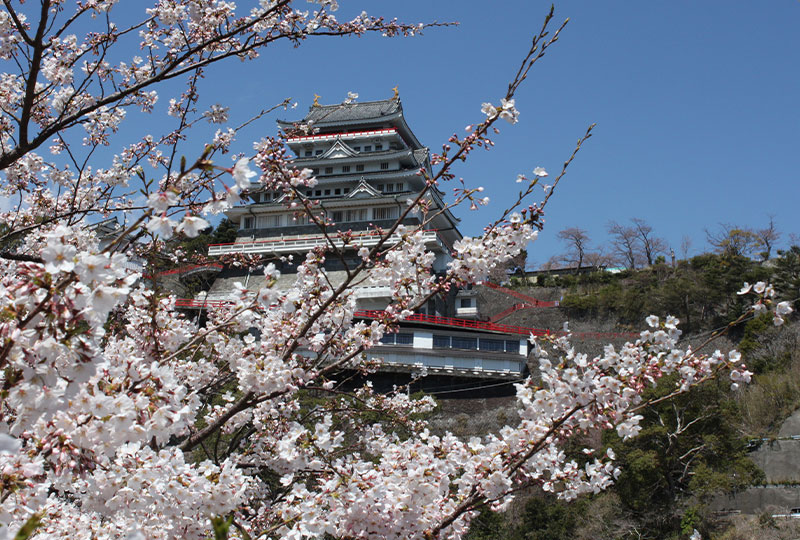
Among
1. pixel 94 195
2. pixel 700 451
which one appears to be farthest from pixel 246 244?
pixel 94 195

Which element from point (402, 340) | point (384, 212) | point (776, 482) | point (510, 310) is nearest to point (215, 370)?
point (776, 482)

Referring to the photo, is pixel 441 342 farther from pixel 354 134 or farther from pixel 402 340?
pixel 354 134

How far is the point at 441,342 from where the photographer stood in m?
27.9

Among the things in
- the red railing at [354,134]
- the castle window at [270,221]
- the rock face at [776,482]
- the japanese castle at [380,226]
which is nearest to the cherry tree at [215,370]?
the rock face at [776,482]

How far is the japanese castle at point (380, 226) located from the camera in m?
27.8

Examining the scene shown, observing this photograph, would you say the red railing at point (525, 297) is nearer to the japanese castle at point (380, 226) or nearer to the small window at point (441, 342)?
the japanese castle at point (380, 226)

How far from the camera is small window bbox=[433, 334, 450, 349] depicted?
27812 mm

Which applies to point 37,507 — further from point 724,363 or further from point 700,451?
point 700,451

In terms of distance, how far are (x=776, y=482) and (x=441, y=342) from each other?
13229mm

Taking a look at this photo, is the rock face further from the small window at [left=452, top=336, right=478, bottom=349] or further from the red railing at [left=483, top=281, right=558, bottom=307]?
the red railing at [left=483, top=281, right=558, bottom=307]

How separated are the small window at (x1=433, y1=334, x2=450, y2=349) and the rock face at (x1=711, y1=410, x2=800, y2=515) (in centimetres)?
1208

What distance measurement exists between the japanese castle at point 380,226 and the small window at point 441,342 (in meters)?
0.04

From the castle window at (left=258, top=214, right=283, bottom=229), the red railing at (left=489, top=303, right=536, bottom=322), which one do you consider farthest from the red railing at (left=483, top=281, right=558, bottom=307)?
the castle window at (left=258, top=214, right=283, bottom=229)

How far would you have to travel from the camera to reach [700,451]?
1817cm
